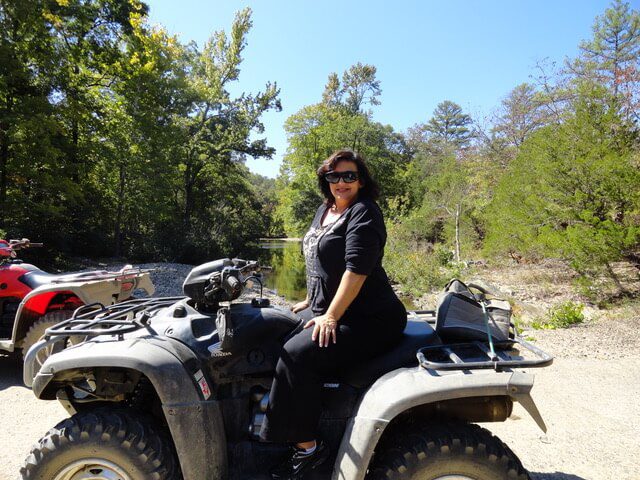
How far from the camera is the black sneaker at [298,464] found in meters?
2.08

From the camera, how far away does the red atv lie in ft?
14.5

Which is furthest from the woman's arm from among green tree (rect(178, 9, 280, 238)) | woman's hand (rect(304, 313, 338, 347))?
green tree (rect(178, 9, 280, 238))

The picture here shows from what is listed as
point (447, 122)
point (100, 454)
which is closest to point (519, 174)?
point (100, 454)

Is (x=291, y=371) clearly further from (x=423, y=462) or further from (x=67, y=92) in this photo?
(x=67, y=92)

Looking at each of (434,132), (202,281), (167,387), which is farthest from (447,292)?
(434,132)

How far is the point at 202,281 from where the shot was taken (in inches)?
90.2

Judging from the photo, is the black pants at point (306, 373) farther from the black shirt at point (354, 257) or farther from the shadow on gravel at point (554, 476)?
the shadow on gravel at point (554, 476)

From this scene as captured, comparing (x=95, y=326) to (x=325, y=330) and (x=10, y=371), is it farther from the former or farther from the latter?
(x=10, y=371)

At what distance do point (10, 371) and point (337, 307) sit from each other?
490 centimetres

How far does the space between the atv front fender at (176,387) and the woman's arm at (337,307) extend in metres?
0.65

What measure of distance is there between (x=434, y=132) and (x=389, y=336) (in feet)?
193

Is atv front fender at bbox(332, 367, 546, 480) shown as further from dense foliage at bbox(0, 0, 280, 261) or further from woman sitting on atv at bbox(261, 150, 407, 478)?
dense foliage at bbox(0, 0, 280, 261)

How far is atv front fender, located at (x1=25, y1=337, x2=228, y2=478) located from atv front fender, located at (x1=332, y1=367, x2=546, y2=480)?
0.62 metres

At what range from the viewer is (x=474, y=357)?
7.02 ft
